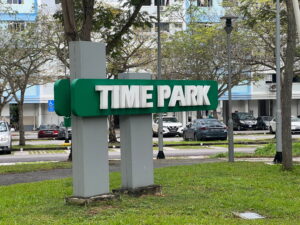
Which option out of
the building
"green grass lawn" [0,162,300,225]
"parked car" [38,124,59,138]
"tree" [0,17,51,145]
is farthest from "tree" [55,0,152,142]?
the building

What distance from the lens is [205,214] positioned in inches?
338

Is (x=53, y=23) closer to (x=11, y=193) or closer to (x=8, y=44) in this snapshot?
(x=8, y=44)

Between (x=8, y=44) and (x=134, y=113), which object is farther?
(x=8, y=44)

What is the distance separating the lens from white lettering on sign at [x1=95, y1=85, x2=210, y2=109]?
378 inches

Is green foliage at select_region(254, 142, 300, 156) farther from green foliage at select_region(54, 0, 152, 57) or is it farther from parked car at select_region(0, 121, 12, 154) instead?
parked car at select_region(0, 121, 12, 154)

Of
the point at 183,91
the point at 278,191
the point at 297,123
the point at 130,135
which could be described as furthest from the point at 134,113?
the point at 297,123

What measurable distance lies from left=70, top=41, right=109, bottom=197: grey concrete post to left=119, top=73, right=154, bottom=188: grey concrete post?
0.81 metres

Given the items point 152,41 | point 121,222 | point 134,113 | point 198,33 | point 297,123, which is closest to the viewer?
point 121,222

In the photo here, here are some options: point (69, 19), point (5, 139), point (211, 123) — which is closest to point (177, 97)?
point (69, 19)

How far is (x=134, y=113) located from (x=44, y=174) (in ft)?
22.6

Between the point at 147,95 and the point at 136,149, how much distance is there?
3.42ft

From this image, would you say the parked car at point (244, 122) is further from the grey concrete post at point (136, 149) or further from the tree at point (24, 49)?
the grey concrete post at point (136, 149)

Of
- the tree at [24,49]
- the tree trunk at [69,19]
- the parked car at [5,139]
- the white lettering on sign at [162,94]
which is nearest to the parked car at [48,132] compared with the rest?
the tree at [24,49]

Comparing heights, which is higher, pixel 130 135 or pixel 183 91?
pixel 183 91
